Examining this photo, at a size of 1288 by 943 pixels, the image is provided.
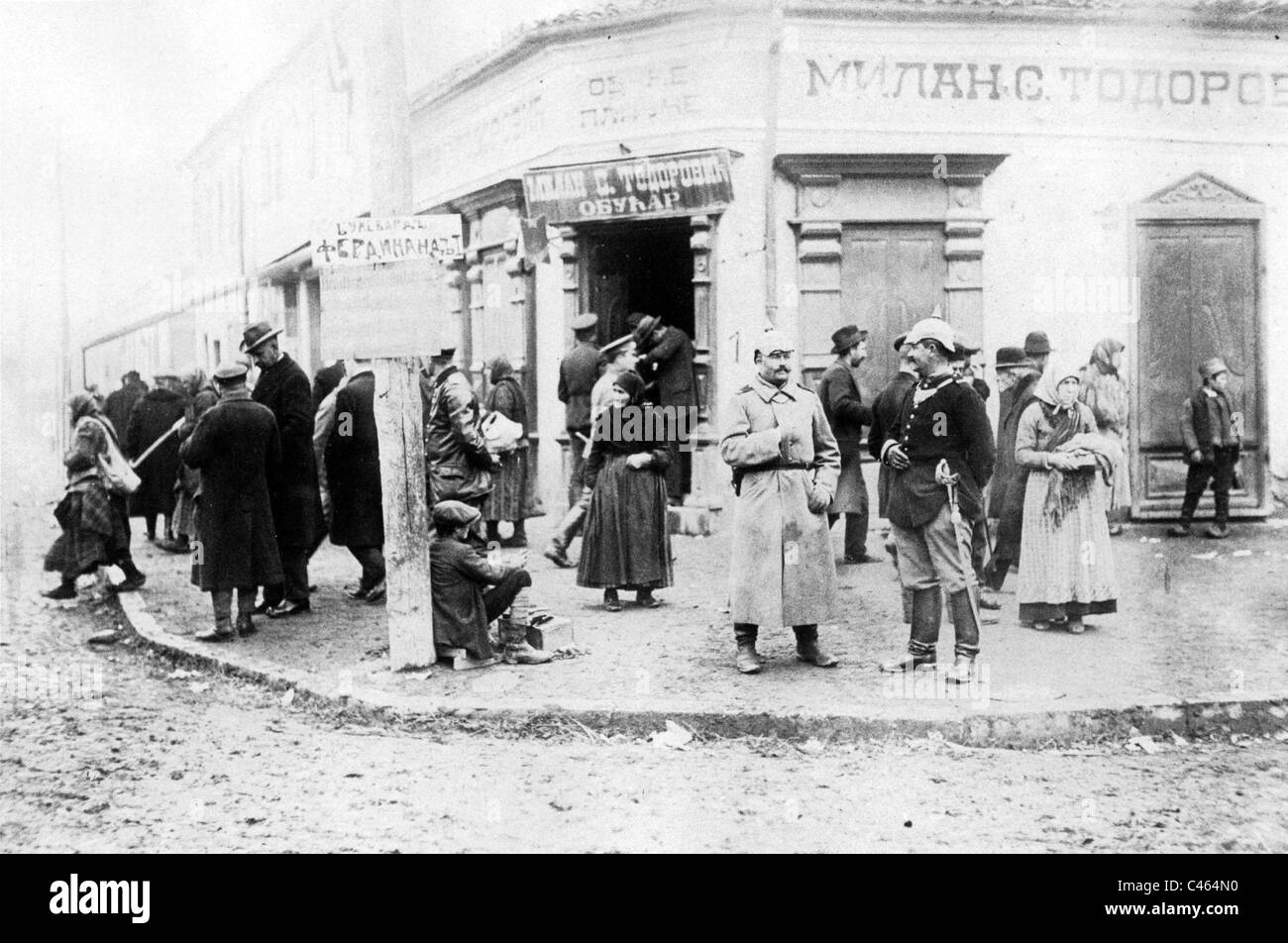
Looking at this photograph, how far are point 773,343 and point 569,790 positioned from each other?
2.76 metres

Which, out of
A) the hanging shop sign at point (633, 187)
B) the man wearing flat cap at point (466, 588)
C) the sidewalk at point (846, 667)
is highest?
the hanging shop sign at point (633, 187)

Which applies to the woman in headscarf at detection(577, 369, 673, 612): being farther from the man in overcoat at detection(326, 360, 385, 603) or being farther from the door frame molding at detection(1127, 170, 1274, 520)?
the door frame molding at detection(1127, 170, 1274, 520)

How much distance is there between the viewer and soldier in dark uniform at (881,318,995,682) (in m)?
6.48

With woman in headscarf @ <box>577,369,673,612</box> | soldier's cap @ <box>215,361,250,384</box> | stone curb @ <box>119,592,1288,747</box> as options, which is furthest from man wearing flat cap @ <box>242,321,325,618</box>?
stone curb @ <box>119,592,1288,747</box>

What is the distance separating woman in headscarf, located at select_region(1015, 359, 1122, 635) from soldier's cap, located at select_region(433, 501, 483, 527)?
11.7ft

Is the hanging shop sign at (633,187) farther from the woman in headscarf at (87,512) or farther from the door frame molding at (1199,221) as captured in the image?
the woman in headscarf at (87,512)

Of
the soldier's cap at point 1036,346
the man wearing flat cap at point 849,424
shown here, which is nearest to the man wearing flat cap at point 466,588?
the man wearing flat cap at point 849,424

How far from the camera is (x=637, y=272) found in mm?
14234

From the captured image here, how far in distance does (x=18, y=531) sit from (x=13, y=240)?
29.8 ft

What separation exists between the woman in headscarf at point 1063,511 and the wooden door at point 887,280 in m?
4.45

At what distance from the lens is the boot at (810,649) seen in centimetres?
685

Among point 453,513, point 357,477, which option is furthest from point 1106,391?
point 357,477
